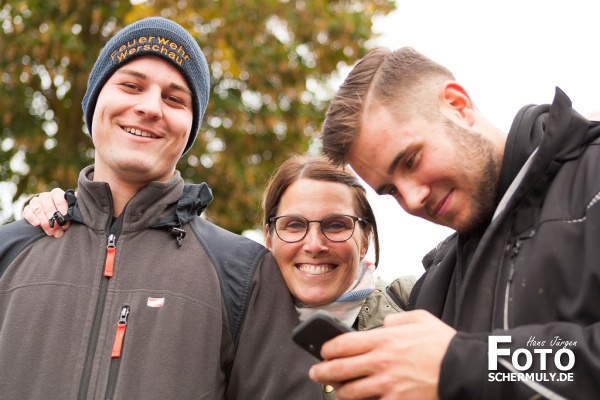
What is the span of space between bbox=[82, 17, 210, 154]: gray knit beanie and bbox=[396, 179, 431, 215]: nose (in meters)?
1.23

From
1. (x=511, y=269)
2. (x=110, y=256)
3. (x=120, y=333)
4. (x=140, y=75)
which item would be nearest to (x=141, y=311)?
(x=120, y=333)

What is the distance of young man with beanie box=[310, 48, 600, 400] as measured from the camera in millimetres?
1983

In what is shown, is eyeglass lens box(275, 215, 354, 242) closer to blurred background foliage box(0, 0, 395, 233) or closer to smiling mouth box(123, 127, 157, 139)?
smiling mouth box(123, 127, 157, 139)

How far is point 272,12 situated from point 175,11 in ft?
5.00

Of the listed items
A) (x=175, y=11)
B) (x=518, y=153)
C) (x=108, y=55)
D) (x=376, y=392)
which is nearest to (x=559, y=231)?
(x=518, y=153)

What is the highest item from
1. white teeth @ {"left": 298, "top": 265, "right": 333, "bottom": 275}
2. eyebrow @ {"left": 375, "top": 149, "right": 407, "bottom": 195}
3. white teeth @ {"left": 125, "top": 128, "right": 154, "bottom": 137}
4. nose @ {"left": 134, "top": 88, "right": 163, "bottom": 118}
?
nose @ {"left": 134, "top": 88, "right": 163, "bottom": 118}

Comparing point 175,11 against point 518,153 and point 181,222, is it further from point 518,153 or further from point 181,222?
point 518,153

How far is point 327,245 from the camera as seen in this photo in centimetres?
331

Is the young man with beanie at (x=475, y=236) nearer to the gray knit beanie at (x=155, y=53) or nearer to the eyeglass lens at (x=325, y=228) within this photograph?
the eyeglass lens at (x=325, y=228)

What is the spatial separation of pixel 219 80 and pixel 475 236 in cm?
791

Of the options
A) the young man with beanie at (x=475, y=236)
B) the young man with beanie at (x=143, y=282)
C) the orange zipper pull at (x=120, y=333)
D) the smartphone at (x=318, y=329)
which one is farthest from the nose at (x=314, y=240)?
the smartphone at (x=318, y=329)

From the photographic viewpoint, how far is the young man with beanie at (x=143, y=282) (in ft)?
8.96

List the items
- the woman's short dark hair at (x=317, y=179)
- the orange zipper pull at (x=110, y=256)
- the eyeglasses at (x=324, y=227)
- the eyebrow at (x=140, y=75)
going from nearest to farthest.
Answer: the orange zipper pull at (x=110, y=256) < the eyebrow at (x=140, y=75) < the eyeglasses at (x=324, y=227) < the woman's short dark hair at (x=317, y=179)

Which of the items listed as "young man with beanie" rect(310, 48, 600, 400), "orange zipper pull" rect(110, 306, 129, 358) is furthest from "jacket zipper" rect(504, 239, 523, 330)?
"orange zipper pull" rect(110, 306, 129, 358)
